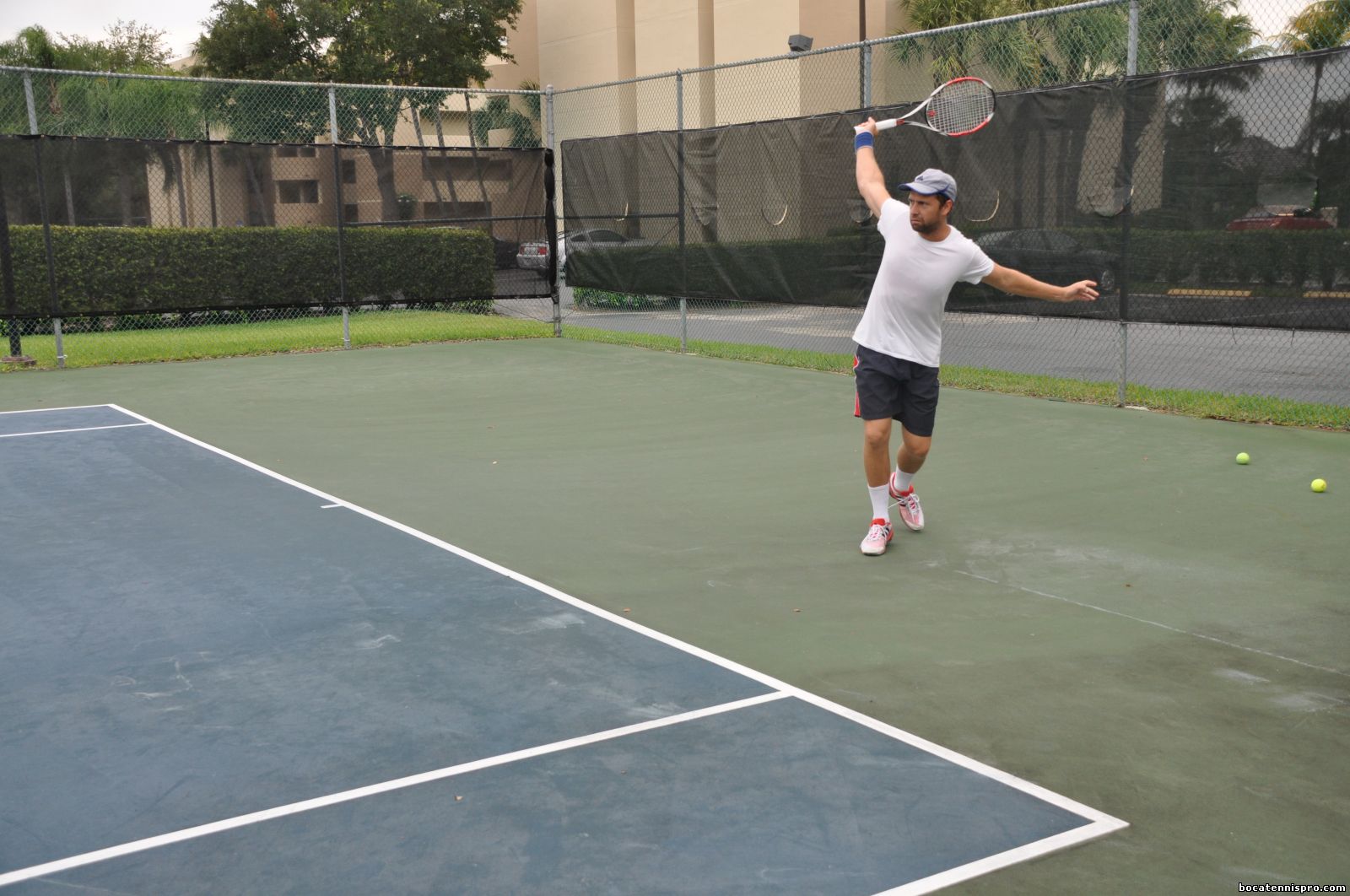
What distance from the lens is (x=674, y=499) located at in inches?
265

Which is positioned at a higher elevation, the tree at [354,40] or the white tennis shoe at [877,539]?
the tree at [354,40]

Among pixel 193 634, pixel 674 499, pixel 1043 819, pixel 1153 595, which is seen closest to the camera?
pixel 1043 819

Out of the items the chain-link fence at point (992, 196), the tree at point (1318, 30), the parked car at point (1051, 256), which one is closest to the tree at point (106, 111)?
the chain-link fence at point (992, 196)

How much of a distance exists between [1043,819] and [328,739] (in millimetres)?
1972

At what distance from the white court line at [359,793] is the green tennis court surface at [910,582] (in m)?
0.04

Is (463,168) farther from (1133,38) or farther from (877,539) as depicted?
(877,539)

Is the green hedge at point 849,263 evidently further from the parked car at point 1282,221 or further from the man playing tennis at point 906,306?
the man playing tennis at point 906,306

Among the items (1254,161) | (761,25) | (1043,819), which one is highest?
(761,25)

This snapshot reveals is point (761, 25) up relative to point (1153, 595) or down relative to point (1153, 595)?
up

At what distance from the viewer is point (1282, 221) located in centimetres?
819

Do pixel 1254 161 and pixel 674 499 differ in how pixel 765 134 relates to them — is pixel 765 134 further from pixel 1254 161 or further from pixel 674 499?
pixel 674 499

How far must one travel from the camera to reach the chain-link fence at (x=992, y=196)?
8.42 metres

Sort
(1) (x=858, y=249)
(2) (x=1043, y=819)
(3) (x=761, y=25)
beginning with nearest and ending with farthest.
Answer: (2) (x=1043, y=819) → (1) (x=858, y=249) → (3) (x=761, y=25)

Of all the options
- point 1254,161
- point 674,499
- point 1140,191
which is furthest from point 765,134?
point 674,499
